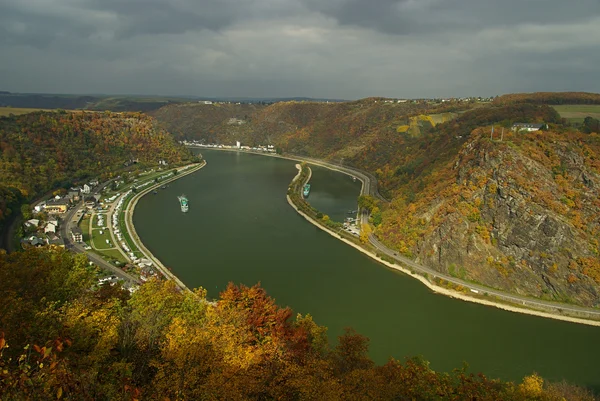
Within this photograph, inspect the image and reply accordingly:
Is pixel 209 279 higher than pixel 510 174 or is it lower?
lower

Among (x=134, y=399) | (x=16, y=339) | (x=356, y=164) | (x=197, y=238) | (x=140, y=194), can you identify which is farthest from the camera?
(x=356, y=164)

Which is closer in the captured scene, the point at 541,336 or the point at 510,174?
the point at 541,336

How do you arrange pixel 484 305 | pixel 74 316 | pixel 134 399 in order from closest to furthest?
pixel 134 399, pixel 74 316, pixel 484 305

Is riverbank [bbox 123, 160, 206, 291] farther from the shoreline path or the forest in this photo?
the shoreline path

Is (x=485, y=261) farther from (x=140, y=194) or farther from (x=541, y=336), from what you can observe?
(x=140, y=194)

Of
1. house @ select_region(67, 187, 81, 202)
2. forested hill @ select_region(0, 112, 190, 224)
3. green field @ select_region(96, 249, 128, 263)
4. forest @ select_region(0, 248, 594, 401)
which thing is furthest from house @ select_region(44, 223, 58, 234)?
forest @ select_region(0, 248, 594, 401)

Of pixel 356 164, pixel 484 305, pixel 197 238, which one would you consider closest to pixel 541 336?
pixel 484 305

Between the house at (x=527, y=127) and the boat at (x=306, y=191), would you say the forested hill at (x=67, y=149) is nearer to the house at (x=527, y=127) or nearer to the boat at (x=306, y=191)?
the boat at (x=306, y=191)

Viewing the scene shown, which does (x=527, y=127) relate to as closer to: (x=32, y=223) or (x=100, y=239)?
(x=100, y=239)
